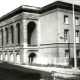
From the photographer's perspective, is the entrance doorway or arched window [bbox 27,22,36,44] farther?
arched window [bbox 27,22,36,44]

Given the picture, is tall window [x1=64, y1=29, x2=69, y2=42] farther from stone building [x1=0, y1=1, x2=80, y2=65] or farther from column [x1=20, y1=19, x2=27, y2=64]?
column [x1=20, y1=19, x2=27, y2=64]

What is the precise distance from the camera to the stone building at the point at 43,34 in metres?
39.2

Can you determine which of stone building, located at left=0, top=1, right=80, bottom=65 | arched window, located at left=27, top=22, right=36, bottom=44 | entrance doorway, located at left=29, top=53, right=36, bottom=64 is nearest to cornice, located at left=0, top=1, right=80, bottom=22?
stone building, located at left=0, top=1, right=80, bottom=65

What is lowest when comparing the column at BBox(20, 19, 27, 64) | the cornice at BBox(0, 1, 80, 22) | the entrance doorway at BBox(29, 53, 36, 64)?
the entrance doorway at BBox(29, 53, 36, 64)

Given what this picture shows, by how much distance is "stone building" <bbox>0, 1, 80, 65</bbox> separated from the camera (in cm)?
3922

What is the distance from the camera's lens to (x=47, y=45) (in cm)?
4197

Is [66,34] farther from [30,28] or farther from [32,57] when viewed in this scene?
[30,28]

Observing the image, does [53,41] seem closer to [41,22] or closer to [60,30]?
[60,30]

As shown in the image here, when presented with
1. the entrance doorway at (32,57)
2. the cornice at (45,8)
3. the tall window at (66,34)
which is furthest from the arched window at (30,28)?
the tall window at (66,34)

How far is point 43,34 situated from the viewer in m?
43.9

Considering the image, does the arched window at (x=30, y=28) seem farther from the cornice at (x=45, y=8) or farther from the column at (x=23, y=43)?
the column at (x=23, y=43)

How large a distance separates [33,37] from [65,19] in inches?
384

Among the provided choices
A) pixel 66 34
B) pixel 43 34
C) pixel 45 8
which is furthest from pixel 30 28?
pixel 66 34

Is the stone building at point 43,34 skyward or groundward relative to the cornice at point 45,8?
groundward
